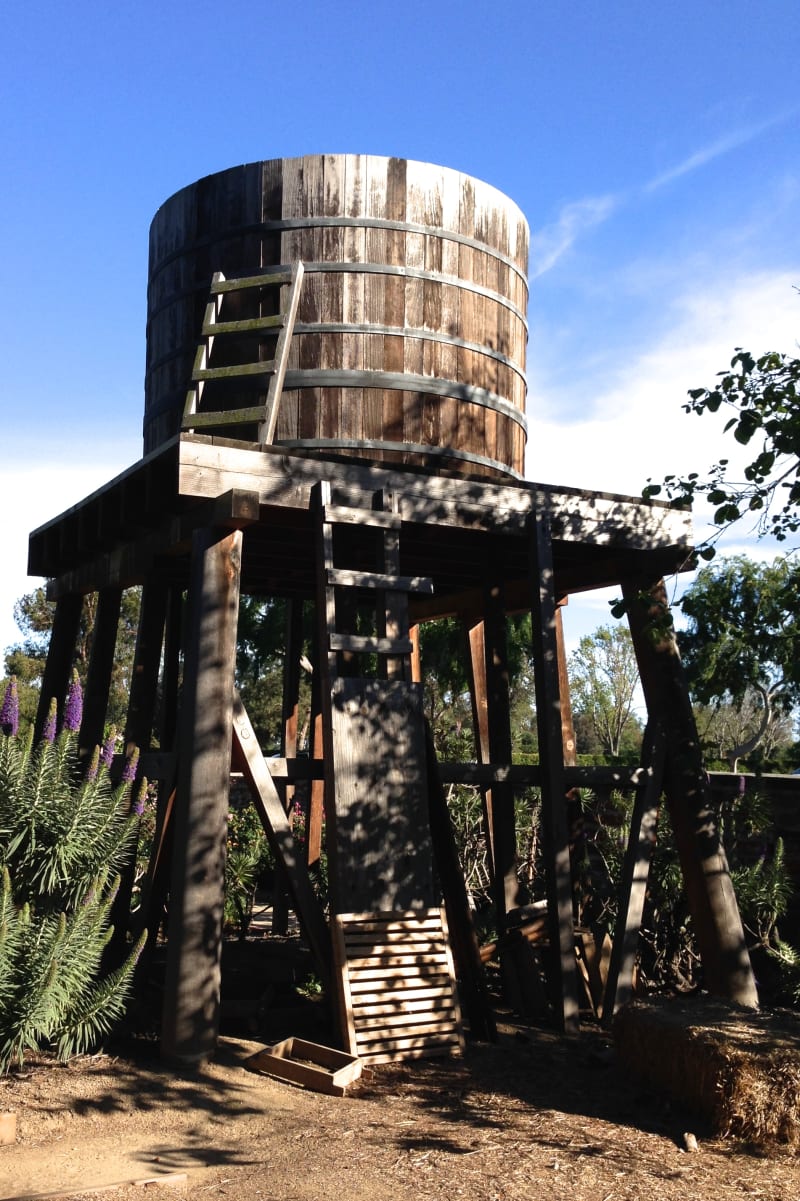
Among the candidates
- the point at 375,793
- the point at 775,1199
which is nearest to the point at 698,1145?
the point at 775,1199

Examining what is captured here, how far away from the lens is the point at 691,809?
27.9ft

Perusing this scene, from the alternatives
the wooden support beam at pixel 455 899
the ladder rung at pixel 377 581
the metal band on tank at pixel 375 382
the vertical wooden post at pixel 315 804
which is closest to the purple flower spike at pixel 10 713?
the ladder rung at pixel 377 581

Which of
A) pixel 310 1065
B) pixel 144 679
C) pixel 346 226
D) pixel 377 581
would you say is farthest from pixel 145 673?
pixel 346 226

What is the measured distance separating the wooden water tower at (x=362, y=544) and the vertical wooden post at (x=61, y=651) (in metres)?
0.04

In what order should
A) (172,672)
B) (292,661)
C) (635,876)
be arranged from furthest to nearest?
(292,661), (172,672), (635,876)

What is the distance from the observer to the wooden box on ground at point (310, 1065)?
19.9ft

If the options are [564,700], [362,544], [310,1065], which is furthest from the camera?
[564,700]

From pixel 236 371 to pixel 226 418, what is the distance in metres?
0.38

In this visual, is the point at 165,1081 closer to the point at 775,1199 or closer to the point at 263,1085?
the point at 263,1085

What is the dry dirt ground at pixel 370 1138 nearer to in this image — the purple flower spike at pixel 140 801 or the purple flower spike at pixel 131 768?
the purple flower spike at pixel 140 801

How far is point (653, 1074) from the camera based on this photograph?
6043 mm

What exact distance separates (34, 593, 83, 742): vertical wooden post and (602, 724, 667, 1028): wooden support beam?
17.0 feet

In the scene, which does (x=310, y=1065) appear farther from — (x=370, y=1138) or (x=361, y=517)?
(x=361, y=517)

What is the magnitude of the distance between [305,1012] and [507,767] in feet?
7.11
